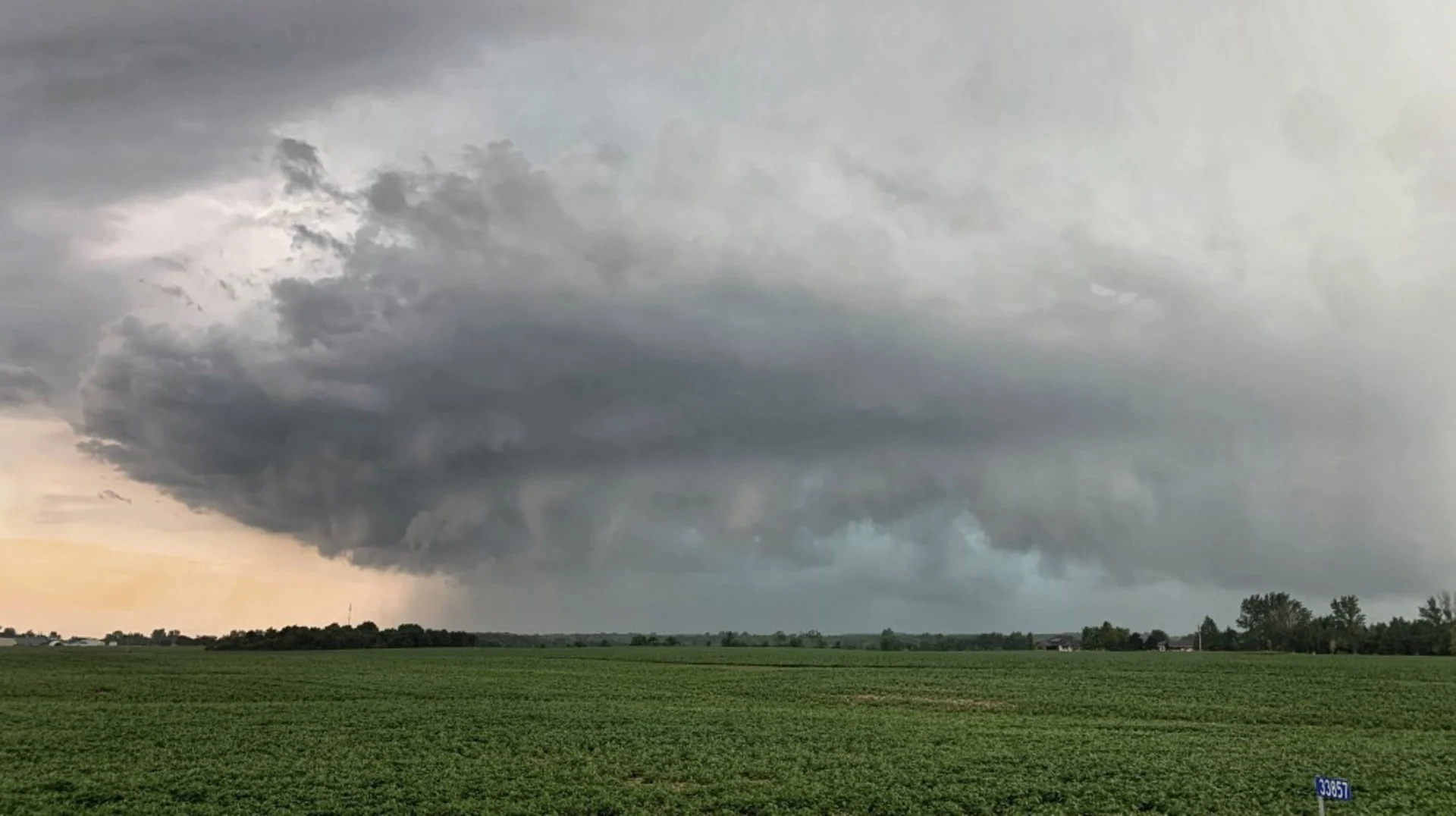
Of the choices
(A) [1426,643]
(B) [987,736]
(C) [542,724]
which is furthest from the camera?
(A) [1426,643]

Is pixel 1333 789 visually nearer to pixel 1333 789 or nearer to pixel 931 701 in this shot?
pixel 1333 789

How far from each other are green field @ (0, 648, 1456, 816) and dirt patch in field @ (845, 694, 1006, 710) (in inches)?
21.0

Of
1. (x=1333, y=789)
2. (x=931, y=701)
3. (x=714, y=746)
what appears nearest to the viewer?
(x=1333, y=789)

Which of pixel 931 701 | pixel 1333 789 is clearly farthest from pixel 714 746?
pixel 931 701

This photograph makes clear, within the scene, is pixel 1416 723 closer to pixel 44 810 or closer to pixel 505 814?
pixel 505 814

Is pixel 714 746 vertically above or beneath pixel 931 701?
above

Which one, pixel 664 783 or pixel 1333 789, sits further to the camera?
pixel 664 783

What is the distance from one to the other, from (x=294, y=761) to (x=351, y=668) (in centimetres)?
7188

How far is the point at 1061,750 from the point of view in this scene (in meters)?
38.3

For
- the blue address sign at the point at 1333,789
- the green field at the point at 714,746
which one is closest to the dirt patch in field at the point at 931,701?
the green field at the point at 714,746

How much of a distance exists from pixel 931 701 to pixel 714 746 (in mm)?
30996

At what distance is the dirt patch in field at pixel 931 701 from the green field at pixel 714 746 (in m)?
0.53

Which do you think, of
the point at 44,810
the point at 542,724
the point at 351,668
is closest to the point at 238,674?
the point at 351,668

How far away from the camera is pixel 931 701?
6556 centimetres
